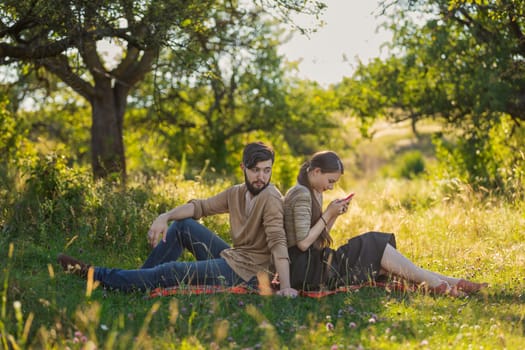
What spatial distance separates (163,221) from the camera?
6.20m

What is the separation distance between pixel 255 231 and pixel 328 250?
69cm

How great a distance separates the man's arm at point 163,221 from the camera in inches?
242

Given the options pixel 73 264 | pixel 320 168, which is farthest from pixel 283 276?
pixel 73 264

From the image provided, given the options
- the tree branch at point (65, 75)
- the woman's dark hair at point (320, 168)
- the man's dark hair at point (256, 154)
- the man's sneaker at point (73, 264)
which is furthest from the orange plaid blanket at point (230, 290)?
the tree branch at point (65, 75)

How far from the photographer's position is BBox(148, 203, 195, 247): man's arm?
614cm

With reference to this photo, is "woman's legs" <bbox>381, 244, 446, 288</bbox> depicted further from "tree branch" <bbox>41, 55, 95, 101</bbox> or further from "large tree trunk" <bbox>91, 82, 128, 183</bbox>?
"large tree trunk" <bbox>91, 82, 128, 183</bbox>

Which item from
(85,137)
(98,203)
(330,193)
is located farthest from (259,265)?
(85,137)

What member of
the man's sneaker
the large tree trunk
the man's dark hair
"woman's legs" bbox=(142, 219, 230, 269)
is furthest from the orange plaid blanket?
the large tree trunk

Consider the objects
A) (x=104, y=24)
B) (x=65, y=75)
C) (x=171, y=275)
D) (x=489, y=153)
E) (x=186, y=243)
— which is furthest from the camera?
(x=489, y=153)

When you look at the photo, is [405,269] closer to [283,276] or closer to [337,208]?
[337,208]

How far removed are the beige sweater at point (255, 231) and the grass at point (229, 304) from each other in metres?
0.33

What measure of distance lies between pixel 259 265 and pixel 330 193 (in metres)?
11.9

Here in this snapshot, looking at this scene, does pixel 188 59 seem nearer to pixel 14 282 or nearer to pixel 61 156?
pixel 61 156

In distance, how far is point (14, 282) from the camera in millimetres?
5418
